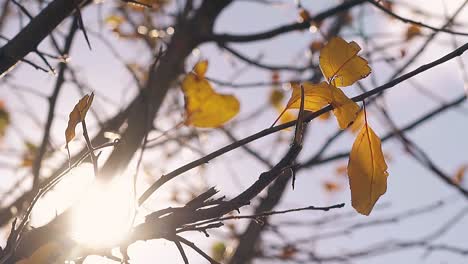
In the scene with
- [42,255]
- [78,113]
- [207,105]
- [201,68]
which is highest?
[201,68]

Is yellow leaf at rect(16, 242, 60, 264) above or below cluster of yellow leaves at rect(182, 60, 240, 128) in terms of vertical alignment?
below

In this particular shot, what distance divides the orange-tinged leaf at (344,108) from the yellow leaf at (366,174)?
2.1 inches

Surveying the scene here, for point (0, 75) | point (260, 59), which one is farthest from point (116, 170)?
point (260, 59)

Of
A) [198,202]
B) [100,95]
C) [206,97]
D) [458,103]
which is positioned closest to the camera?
[198,202]

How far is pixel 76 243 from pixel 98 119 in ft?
5.09

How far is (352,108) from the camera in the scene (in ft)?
1.94

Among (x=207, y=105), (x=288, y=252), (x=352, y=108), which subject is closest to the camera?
(x=352, y=108)

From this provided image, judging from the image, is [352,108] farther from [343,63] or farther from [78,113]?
[78,113]

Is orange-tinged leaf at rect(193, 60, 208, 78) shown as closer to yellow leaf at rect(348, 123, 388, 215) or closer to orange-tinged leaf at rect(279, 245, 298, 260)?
yellow leaf at rect(348, 123, 388, 215)

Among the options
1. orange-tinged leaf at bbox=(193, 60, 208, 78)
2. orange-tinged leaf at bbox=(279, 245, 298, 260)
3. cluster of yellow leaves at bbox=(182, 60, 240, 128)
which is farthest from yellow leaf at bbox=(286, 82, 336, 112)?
orange-tinged leaf at bbox=(279, 245, 298, 260)

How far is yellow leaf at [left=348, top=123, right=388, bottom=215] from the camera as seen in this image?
620 millimetres

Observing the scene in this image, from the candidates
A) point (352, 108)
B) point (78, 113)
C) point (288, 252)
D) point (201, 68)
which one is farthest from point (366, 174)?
point (288, 252)

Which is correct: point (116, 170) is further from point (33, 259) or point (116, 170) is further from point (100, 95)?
point (100, 95)

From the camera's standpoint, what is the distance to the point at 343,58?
2.12 ft
